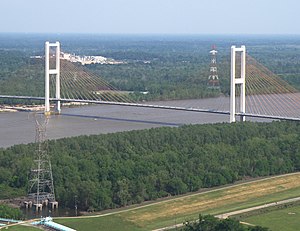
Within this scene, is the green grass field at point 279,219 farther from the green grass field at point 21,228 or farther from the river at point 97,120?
the river at point 97,120

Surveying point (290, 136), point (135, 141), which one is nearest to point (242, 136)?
point (290, 136)

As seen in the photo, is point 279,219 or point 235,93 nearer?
point 279,219

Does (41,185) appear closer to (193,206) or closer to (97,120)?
(193,206)

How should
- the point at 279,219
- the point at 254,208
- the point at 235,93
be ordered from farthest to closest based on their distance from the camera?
the point at 235,93, the point at 254,208, the point at 279,219

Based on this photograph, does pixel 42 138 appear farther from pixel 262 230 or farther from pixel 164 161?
pixel 262 230

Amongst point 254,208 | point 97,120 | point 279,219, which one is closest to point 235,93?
point 97,120
